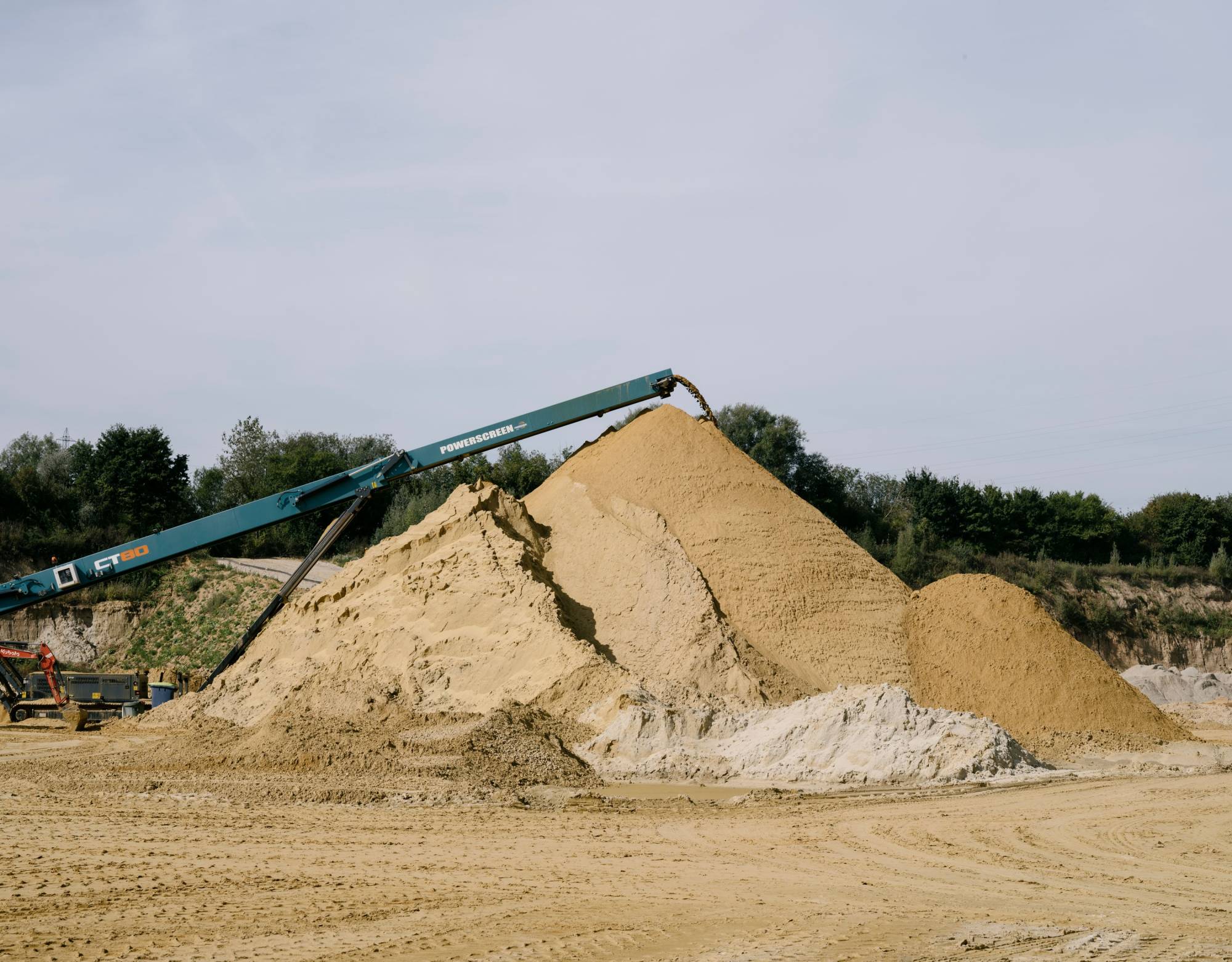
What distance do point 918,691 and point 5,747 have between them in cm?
1505

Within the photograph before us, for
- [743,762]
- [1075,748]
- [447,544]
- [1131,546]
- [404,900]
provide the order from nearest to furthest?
1. [404,900]
2. [743,762]
3. [1075,748]
4. [447,544]
5. [1131,546]

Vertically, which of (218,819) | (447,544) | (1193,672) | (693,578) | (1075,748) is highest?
(447,544)

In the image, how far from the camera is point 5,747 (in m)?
17.8

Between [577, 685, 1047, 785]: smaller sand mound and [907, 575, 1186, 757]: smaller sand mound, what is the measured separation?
310cm

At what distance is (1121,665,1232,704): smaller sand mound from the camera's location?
30.9 metres

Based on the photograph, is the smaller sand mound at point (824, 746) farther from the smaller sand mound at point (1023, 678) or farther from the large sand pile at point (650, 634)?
the smaller sand mound at point (1023, 678)

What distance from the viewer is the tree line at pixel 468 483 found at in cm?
4184

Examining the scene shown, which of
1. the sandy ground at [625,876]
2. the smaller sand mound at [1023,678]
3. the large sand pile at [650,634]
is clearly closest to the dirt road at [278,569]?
the large sand pile at [650,634]

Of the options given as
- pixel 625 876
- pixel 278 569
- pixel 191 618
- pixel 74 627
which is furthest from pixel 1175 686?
pixel 74 627

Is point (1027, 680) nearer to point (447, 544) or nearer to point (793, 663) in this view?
point (793, 663)

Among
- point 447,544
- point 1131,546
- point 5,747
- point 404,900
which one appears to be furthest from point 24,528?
point 1131,546

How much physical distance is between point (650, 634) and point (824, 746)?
4.37 m

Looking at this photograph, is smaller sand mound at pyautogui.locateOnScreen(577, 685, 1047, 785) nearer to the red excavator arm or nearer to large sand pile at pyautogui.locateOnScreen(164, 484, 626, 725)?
large sand pile at pyautogui.locateOnScreen(164, 484, 626, 725)

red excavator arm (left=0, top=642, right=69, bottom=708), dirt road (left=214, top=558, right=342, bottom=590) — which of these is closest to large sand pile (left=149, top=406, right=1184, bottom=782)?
red excavator arm (left=0, top=642, right=69, bottom=708)
